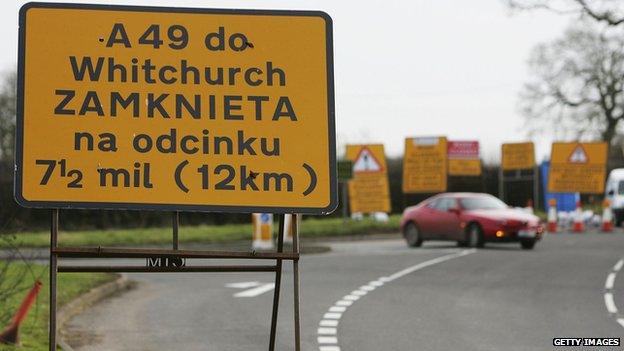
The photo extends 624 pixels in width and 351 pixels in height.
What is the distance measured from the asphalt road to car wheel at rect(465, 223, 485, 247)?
349cm

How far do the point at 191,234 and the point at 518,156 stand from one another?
43.0ft

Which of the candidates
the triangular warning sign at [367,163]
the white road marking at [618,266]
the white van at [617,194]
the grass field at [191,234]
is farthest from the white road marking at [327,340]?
the white van at [617,194]

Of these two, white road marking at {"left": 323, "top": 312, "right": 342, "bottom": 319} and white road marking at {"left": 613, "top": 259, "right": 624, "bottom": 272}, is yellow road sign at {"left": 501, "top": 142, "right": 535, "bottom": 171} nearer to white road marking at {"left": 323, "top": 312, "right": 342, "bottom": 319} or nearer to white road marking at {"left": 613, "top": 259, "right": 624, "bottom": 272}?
white road marking at {"left": 613, "top": 259, "right": 624, "bottom": 272}

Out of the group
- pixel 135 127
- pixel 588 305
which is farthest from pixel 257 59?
pixel 588 305

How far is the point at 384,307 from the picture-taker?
48.0ft

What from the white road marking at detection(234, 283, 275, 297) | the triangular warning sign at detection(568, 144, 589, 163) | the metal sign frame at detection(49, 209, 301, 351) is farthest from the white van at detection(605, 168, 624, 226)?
the metal sign frame at detection(49, 209, 301, 351)

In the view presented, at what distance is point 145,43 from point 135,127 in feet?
1.72

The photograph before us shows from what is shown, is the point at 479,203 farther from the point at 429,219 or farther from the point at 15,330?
the point at 15,330

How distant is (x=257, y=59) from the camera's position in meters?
7.08

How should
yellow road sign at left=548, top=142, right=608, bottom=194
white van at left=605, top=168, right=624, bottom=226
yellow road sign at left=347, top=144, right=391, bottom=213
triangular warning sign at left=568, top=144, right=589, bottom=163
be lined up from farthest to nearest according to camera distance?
white van at left=605, top=168, right=624, bottom=226, triangular warning sign at left=568, top=144, right=589, bottom=163, yellow road sign at left=548, top=142, right=608, bottom=194, yellow road sign at left=347, top=144, right=391, bottom=213

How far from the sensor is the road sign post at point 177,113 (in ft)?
22.2

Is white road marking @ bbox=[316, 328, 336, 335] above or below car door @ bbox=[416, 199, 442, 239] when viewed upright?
below

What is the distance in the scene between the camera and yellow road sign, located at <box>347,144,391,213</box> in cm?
3603

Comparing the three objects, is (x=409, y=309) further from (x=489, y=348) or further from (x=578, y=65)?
(x=578, y=65)
